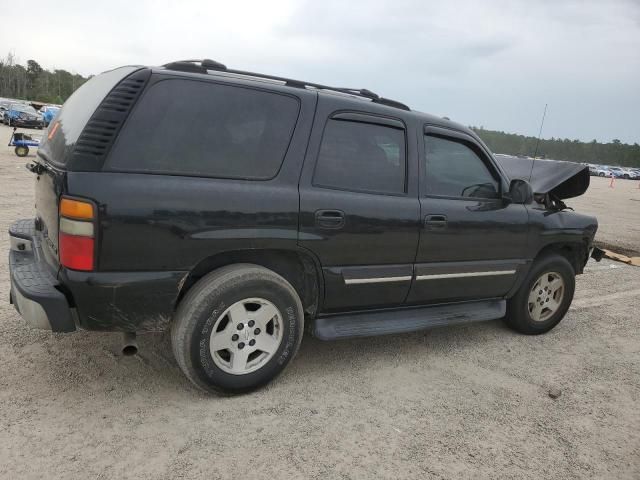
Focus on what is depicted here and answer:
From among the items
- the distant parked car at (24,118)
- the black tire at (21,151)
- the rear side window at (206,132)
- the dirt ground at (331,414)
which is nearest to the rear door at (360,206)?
the rear side window at (206,132)

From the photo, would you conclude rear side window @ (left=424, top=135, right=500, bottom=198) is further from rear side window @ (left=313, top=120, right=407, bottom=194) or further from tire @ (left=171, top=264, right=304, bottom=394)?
tire @ (left=171, top=264, right=304, bottom=394)

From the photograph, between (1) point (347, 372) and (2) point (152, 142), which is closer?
(2) point (152, 142)

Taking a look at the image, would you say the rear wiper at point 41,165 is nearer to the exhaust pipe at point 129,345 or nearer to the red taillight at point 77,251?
the red taillight at point 77,251

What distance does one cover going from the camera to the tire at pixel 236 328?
2.71 m

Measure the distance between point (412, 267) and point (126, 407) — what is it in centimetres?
204

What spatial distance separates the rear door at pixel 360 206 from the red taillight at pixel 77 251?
116cm

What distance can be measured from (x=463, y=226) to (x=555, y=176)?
1.74 m

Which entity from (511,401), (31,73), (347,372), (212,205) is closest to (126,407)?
(212,205)

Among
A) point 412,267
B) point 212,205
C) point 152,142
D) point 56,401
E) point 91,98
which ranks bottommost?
point 56,401

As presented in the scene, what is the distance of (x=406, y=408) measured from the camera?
3029mm

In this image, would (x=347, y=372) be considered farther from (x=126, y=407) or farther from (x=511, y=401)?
(x=126, y=407)

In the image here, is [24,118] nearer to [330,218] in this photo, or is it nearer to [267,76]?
[267,76]

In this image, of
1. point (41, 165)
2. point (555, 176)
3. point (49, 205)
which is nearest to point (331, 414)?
point (49, 205)

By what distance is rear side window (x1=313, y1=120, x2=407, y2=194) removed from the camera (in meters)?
3.13
